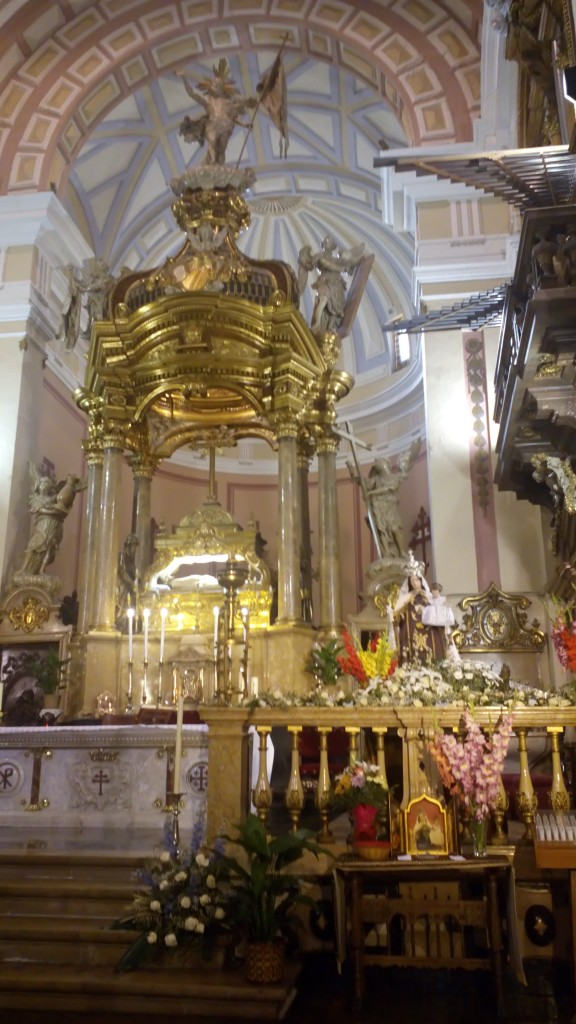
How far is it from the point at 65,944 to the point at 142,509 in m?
6.96

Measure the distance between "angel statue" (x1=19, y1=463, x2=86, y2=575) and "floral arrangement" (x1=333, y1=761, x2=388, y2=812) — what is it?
7484 mm

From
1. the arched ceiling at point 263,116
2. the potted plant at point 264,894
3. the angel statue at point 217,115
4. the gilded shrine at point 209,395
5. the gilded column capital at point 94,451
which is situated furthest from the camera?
the arched ceiling at point 263,116

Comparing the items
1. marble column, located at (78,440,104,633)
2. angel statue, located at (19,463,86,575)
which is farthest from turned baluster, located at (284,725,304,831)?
angel statue, located at (19,463,86,575)

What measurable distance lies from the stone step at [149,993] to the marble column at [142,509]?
6692mm

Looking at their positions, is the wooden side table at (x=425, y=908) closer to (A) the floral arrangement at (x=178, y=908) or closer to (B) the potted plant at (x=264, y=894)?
(B) the potted plant at (x=264, y=894)

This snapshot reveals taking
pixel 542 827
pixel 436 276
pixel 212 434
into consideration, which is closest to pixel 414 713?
pixel 542 827

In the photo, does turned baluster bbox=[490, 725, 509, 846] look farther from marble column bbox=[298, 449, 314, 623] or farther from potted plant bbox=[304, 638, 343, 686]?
marble column bbox=[298, 449, 314, 623]

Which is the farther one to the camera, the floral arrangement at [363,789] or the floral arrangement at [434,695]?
the floral arrangement at [434,695]

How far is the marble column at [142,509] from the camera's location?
35.1 ft

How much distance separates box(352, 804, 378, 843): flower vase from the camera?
4426 millimetres

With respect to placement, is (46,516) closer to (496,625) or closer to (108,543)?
(108,543)

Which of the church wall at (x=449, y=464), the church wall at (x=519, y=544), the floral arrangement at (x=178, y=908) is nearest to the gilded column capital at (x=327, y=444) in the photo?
the church wall at (x=449, y=464)

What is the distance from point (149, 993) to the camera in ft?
12.7

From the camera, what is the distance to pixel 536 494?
28.7ft
